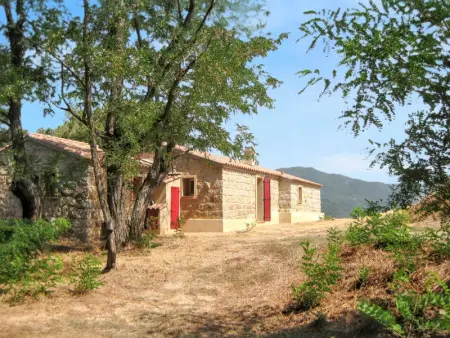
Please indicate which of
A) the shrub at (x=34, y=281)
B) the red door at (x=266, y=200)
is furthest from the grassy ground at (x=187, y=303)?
the red door at (x=266, y=200)

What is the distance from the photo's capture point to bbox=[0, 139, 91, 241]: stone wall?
1391 cm

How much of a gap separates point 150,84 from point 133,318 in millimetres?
6663

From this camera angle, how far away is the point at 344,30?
13.6 ft

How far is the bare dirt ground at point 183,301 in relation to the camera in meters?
6.40

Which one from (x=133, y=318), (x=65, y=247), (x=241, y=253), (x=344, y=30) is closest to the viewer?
(x=344, y=30)

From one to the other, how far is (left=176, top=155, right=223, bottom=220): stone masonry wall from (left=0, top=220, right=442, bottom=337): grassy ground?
591 cm

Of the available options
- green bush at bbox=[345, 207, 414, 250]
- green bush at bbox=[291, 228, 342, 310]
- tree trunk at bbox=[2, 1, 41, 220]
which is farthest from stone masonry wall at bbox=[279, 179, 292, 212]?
green bush at bbox=[291, 228, 342, 310]

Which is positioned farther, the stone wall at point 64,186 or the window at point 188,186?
the window at point 188,186

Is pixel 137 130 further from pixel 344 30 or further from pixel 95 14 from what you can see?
pixel 344 30

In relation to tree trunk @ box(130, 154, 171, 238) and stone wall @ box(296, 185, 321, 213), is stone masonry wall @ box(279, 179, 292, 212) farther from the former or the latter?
tree trunk @ box(130, 154, 171, 238)

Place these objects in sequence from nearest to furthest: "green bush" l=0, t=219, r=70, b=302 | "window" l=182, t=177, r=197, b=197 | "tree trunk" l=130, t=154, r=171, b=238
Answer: "green bush" l=0, t=219, r=70, b=302 → "tree trunk" l=130, t=154, r=171, b=238 → "window" l=182, t=177, r=197, b=197

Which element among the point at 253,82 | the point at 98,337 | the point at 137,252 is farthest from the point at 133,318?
the point at 253,82

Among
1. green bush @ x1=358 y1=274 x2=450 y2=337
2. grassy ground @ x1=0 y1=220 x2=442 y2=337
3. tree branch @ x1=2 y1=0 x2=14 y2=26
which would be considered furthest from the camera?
tree branch @ x1=2 y1=0 x2=14 y2=26

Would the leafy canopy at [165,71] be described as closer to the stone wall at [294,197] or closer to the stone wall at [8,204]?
the stone wall at [8,204]
